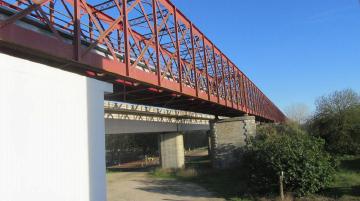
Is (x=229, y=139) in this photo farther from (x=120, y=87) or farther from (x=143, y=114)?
(x=120, y=87)

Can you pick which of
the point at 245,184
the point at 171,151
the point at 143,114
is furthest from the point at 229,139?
the point at 171,151

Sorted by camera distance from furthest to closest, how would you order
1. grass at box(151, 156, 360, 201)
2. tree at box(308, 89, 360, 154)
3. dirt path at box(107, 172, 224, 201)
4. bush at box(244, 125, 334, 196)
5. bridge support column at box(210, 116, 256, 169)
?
bridge support column at box(210, 116, 256, 169) < tree at box(308, 89, 360, 154) < dirt path at box(107, 172, 224, 201) < bush at box(244, 125, 334, 196) < grass at box(151, 156, 360, 201)

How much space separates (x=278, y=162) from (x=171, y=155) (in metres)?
23.9

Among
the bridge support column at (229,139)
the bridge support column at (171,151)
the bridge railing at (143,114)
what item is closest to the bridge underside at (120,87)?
the bridge railing at (143,114)

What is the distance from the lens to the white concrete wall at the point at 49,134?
7.85m

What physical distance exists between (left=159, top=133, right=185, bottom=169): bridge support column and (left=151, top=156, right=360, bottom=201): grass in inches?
209

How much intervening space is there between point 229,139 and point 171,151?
36.5ft

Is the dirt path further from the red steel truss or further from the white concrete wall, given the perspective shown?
the white concrete wall

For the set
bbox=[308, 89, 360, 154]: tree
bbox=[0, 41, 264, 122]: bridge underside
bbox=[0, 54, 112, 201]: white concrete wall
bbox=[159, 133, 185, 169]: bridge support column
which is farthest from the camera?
bbox=[159, 133, 185, 169]: bridge support column

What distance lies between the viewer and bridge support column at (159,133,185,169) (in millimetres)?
44719

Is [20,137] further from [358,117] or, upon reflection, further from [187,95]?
[358,117]

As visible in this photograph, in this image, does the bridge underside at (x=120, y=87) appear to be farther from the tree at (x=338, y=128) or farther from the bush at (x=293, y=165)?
the tree at (x=338, y=128)

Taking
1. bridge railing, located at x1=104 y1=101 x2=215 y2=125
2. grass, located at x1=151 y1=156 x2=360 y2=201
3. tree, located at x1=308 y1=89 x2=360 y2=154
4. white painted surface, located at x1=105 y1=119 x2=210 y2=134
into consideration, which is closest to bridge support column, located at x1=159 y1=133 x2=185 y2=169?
white painted surface, located at x1=105 y1=119 x2=210 y2=134

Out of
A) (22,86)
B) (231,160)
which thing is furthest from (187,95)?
(231,160)
